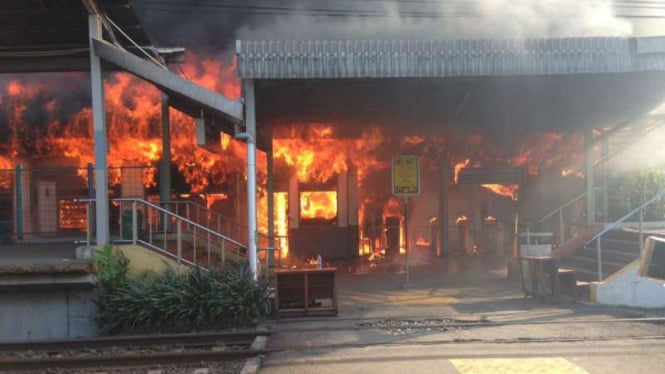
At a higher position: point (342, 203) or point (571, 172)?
point (571, 172)

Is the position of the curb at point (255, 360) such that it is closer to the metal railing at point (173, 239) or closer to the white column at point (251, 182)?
the white column at point (251, 182)

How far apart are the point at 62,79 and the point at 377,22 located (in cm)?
1098

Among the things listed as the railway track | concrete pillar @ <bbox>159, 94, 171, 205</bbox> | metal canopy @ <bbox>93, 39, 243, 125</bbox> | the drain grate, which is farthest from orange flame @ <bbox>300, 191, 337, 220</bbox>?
the railway track

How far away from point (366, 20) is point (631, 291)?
520 inches

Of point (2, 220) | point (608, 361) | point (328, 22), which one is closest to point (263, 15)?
point (328, 22)

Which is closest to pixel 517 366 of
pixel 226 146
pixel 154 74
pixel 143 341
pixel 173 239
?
pixel 143 341

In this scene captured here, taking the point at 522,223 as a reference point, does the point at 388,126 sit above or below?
above

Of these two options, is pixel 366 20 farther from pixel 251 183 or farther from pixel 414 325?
pixel 414 325

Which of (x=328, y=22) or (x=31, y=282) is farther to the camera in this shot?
(x=328, y=22)

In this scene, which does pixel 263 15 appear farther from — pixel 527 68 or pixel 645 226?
pixel 645 226

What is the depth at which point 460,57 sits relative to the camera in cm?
1030

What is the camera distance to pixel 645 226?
1227 cm

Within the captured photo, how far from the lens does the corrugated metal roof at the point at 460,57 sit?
33.0 ft

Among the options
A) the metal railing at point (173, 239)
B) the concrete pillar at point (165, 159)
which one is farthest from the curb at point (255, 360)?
the concrete pillar at point (165, 159)
